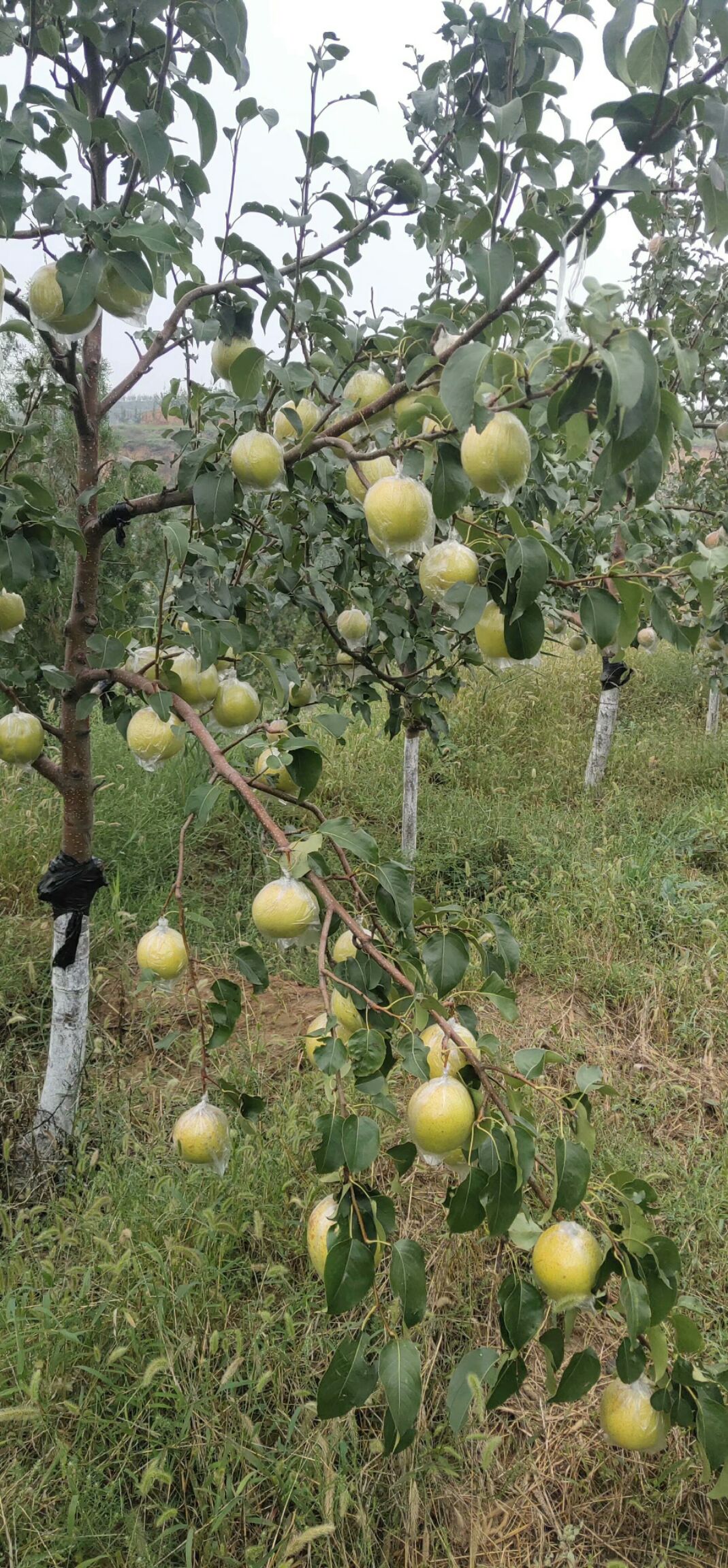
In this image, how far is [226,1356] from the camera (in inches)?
70.9

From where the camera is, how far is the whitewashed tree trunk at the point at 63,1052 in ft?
7.03

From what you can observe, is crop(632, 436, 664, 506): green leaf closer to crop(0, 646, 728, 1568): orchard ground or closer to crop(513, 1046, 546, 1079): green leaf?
crop(513, 1046, 546, 1079): green leaf

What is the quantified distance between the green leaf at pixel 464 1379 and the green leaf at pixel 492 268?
48.6 inches

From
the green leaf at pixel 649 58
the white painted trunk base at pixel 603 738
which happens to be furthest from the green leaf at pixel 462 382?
the white painted trunk base at pixel 603 738

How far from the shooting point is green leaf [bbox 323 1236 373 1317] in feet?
2.73

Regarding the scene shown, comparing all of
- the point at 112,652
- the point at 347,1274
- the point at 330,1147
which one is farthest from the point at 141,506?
the point at 347,1274

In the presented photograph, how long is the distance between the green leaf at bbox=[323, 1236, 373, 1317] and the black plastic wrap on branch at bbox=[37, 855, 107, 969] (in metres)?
1.38

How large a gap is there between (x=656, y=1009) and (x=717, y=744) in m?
3.18

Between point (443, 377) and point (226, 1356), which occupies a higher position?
point (443, 377)

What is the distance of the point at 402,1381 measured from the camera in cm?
84

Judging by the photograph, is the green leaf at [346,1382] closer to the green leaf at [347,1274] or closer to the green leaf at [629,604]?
the green leaf at [347,1274]

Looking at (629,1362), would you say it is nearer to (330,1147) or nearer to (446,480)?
(330,1147)

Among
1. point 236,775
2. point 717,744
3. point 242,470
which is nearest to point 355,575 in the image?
point 242,470

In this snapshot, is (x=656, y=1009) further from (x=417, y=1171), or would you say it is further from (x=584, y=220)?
(x=584, y=220)
